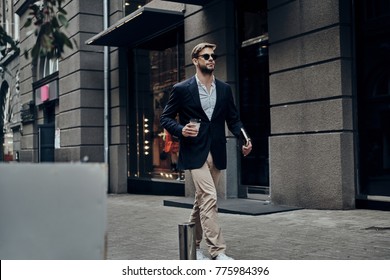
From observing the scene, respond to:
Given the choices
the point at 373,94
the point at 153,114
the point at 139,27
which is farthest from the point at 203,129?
the point at 153,114

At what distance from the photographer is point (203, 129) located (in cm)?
449

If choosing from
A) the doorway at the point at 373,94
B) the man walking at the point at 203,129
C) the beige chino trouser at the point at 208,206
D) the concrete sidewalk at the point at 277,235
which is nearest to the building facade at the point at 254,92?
the doorway at the point at 373,94

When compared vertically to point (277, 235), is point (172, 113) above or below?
above

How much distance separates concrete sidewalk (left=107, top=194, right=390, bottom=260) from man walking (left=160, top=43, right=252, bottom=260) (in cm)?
68

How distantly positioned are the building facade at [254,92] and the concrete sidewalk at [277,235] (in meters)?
0.89

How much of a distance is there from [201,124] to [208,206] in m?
0.74

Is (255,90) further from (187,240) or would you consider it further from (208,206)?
(187,240)

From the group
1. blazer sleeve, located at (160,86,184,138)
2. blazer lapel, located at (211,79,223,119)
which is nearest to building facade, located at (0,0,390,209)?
blazer sleeve, located at (160,86,184,138)

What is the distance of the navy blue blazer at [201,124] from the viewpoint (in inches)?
177

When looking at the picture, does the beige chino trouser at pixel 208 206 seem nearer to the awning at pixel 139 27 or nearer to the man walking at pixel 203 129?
the man walking at pixel 203 129

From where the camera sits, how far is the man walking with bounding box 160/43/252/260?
4.43 meters
